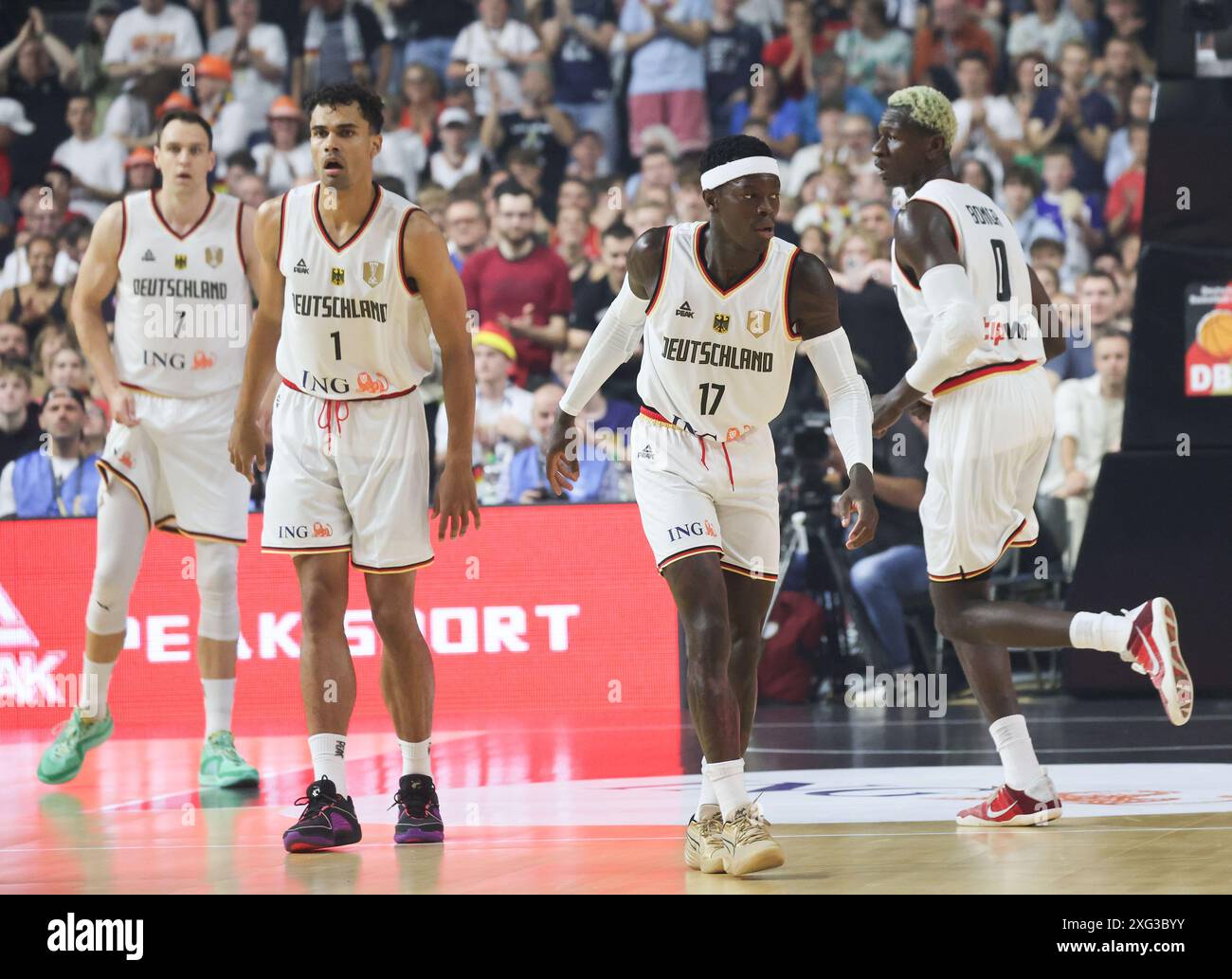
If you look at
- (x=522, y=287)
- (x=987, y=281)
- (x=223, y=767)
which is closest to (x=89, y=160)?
(x=522, y=287)

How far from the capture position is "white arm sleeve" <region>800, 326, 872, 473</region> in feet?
17.4

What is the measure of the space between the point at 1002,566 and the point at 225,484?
5043mm

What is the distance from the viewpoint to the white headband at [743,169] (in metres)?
5.09

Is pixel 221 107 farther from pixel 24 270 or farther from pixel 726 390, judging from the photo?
pixel 726 390

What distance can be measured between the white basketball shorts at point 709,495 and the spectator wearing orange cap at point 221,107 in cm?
872

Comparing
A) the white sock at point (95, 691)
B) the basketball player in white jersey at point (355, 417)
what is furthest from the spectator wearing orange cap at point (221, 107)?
the basketball player in white jersey at point (355, 417)

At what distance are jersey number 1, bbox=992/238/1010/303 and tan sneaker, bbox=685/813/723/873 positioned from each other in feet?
7.01

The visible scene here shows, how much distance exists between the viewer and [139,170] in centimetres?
1234

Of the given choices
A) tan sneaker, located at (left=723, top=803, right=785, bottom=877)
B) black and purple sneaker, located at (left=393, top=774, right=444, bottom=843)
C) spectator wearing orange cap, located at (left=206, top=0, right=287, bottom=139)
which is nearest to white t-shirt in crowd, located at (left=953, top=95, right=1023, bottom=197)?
spectator wearing orange cap, located at (left=206, top=0, right=287, bottom=139)

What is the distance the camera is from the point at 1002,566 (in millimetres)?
10406

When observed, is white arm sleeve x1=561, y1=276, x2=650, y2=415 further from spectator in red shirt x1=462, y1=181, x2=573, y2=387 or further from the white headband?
spectator in red shirt x1=462, y1=181, x2=573, y2=387

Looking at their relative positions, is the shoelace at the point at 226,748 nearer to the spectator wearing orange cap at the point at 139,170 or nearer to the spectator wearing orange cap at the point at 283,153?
the spectator wearing orange cap at the point at 139,170

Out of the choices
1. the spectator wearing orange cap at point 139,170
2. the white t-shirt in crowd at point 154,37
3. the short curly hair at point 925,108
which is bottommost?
the short curly hair at point 925,108

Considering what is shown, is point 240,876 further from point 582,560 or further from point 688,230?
point 582,560
